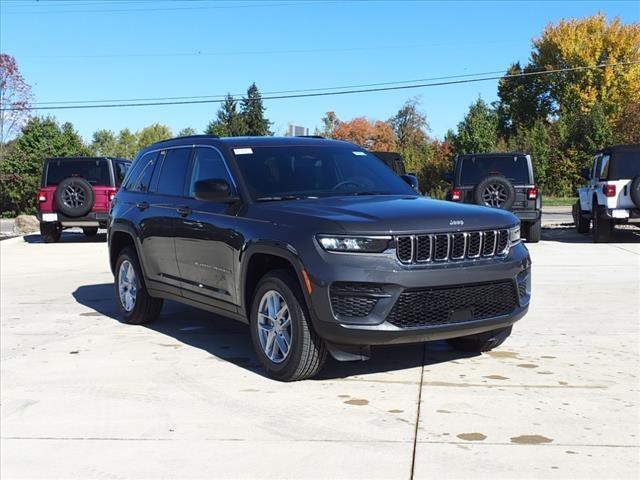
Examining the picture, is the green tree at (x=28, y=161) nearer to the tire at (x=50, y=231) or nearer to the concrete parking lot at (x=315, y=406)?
the tire at (x=50, y=231)

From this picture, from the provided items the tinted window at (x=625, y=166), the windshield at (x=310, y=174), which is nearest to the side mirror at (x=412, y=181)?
the windshield at (x=310, y=174)

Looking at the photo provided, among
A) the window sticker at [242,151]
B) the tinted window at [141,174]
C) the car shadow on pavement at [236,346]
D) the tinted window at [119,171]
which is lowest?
the car shadow on pavement at [236,346]

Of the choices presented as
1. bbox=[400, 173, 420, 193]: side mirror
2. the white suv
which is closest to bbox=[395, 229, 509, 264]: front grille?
bbox=[400, 173, 420, 193]: side mirror

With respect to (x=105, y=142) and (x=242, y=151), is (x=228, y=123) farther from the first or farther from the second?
(x=242, y=151)

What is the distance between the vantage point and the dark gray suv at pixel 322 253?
4.81 meters

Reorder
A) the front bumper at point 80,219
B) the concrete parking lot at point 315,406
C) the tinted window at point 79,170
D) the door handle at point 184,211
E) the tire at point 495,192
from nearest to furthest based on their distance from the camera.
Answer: the concrete parking lot at point 315,406
the door handle at point 184,211
the tire at point 495,192
the front bumper at point 80,219
the tinted window at point 79,170

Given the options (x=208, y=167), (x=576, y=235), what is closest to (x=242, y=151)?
(x=208, y=167)

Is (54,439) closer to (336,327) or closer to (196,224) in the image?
(336,327)

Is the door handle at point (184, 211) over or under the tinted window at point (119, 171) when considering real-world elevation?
under

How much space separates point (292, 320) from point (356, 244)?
72 cm

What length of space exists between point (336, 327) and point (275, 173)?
67.9 inches

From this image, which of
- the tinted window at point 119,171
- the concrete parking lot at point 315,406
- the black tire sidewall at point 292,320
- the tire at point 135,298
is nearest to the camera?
the concrete parking lot at point 315,406

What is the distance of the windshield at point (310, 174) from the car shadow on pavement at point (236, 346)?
1.32 metres

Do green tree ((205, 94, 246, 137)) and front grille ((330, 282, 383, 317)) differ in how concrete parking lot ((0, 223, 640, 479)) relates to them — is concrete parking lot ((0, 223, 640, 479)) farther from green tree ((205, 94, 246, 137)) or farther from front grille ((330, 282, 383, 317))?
green tree ((205, 94, 246, 137))
